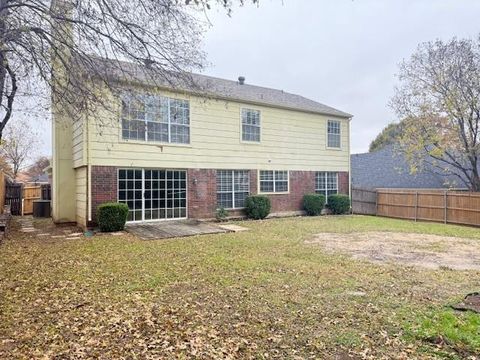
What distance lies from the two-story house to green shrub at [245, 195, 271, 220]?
402 millimetres

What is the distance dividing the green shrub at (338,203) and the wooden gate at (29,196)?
57.5 feet

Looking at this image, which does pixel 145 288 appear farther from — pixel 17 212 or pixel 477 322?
pixel 17 212

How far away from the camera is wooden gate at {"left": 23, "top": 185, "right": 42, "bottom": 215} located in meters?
19.9

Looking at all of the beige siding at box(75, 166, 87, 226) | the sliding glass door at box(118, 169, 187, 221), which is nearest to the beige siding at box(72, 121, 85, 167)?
the beige siding at box(75, 166, 87, 226)

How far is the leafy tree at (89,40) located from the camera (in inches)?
224

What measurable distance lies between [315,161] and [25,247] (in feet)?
45.2

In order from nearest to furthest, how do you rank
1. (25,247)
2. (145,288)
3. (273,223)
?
(145,288) < (25,247) < (273,223)

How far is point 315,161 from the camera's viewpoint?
1820 centimetres

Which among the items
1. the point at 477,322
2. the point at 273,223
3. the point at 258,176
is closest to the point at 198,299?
the point at 477,322

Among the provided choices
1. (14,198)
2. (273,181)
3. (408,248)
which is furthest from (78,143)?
(408,248)

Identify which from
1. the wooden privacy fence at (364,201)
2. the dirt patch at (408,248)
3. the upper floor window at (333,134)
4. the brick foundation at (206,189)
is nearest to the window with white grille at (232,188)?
the brick foundation at (206,189)

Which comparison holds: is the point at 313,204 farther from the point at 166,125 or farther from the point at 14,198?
the point at 14,198

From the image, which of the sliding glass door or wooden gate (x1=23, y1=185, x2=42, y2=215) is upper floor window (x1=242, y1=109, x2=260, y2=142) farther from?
wooden gate (x1=23, y1=185, x2=42, y2=215)

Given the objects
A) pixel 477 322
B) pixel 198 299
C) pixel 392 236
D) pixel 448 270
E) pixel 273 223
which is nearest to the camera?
pixel 477 322
